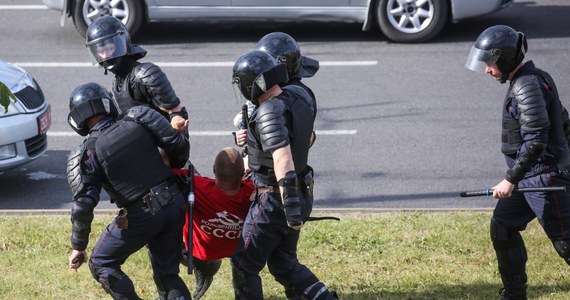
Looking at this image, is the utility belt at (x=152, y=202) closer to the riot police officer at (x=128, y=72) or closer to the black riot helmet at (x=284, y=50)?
the riot police officer at (x=128, y=72)

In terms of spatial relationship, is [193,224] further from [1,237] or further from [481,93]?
[481,93]

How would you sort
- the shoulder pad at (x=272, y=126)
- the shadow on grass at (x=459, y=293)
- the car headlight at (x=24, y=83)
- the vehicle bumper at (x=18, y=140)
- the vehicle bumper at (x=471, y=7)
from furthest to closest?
the vehicle bumper at (x=471, y=7)
the car headlight at (x=24, y=83)
the vehicle bumper at (x=18, y=140)
the shadow on grass at (x=459, y=293)
the shoulder pad at (x=272, y=126)

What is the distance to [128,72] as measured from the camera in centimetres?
727

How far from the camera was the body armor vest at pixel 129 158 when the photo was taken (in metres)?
6.28

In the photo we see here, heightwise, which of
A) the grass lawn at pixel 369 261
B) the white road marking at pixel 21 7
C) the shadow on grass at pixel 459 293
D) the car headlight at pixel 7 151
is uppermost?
the shadow on grass at pixel 459 293

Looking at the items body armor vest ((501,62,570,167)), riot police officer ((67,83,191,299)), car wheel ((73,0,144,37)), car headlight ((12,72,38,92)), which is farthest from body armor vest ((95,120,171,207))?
car wheel ((73,0,144,37))

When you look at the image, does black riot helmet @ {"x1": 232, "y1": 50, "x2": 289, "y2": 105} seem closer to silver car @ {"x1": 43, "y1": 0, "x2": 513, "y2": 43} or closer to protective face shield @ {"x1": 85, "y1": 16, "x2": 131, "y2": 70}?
protective face shield @ {"x1": 85, "y1": 16, "x2": 131, "y2": 70}

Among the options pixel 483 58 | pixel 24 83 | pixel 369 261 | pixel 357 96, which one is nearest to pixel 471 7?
pixel 357 96

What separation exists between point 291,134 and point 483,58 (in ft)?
4.51

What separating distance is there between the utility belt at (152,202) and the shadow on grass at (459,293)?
1397 mm

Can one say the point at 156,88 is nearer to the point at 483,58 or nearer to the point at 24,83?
the point at 483,58

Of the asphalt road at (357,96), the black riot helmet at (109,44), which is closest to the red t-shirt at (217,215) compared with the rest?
the black riot helmet at (109,44)

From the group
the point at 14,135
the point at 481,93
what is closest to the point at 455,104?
the point at 481,93

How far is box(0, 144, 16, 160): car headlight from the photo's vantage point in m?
Answer: 9.97
